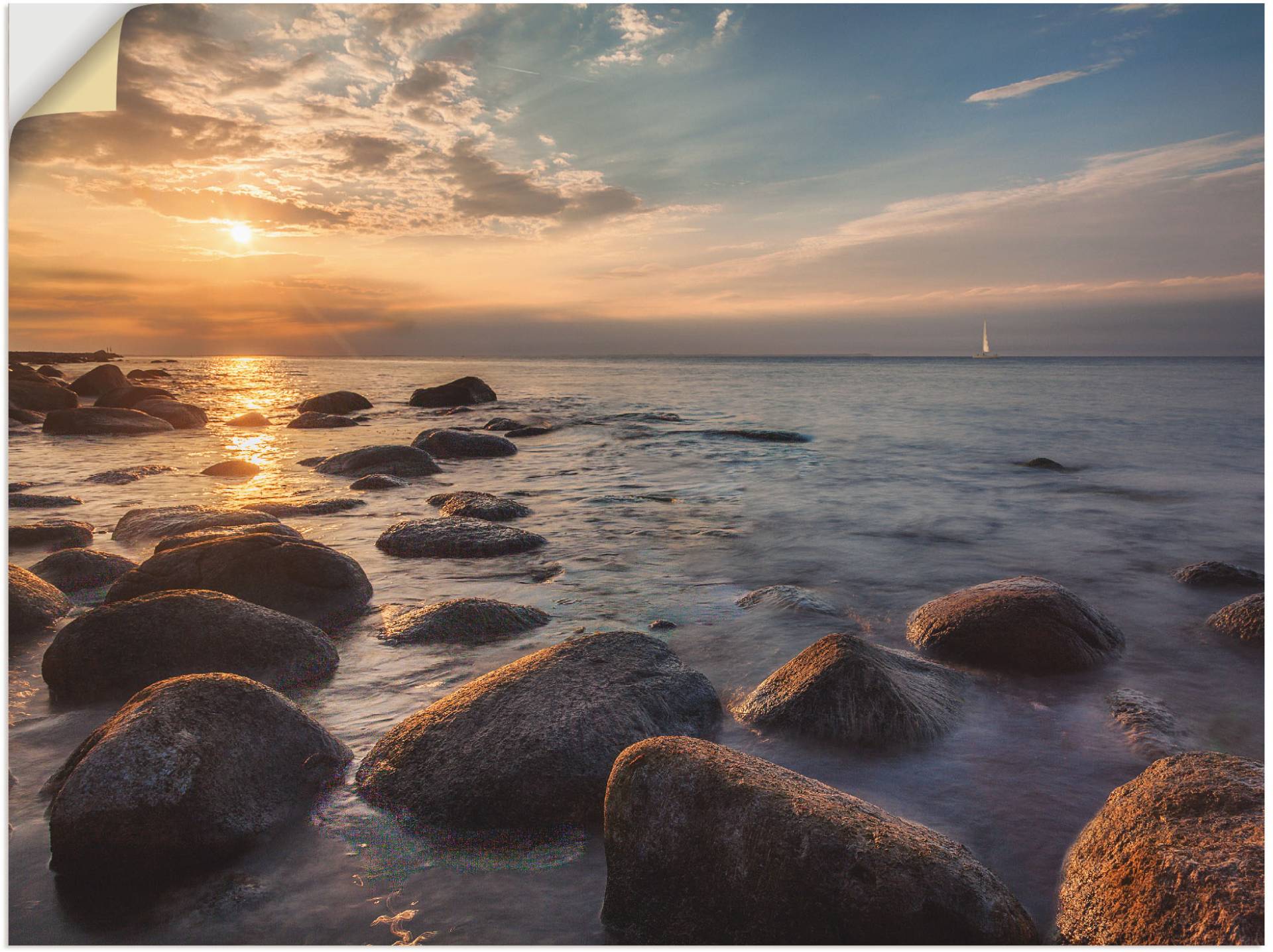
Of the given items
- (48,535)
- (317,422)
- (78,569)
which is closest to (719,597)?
(78,569)

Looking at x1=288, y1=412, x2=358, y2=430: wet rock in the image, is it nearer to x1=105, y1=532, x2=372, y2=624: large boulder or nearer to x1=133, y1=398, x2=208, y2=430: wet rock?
x1=133, y1=398, x2=208, y2=430: wet rock

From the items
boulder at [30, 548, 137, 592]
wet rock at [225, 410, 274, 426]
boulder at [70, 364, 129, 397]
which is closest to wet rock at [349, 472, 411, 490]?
boulder at [30, 548, 137, 592]

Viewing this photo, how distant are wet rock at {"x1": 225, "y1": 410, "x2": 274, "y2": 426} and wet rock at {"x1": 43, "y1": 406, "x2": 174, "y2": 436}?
1.88 meters

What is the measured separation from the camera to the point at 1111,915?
86.4 inches

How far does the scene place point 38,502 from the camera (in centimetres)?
779

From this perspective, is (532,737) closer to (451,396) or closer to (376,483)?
(376,483)

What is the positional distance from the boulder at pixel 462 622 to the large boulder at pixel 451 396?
20.0 metres

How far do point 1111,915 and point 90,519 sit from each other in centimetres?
842

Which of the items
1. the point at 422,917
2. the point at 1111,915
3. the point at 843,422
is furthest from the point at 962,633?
the point at 843,422

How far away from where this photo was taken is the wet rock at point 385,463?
10281mm

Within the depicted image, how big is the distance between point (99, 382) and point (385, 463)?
1865cm

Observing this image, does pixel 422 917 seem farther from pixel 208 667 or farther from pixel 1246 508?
pixel 1246 508

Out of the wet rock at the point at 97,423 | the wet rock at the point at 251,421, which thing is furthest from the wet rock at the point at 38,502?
the wet rock at the point at 251,421

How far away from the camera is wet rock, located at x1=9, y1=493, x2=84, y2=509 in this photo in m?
7.66
